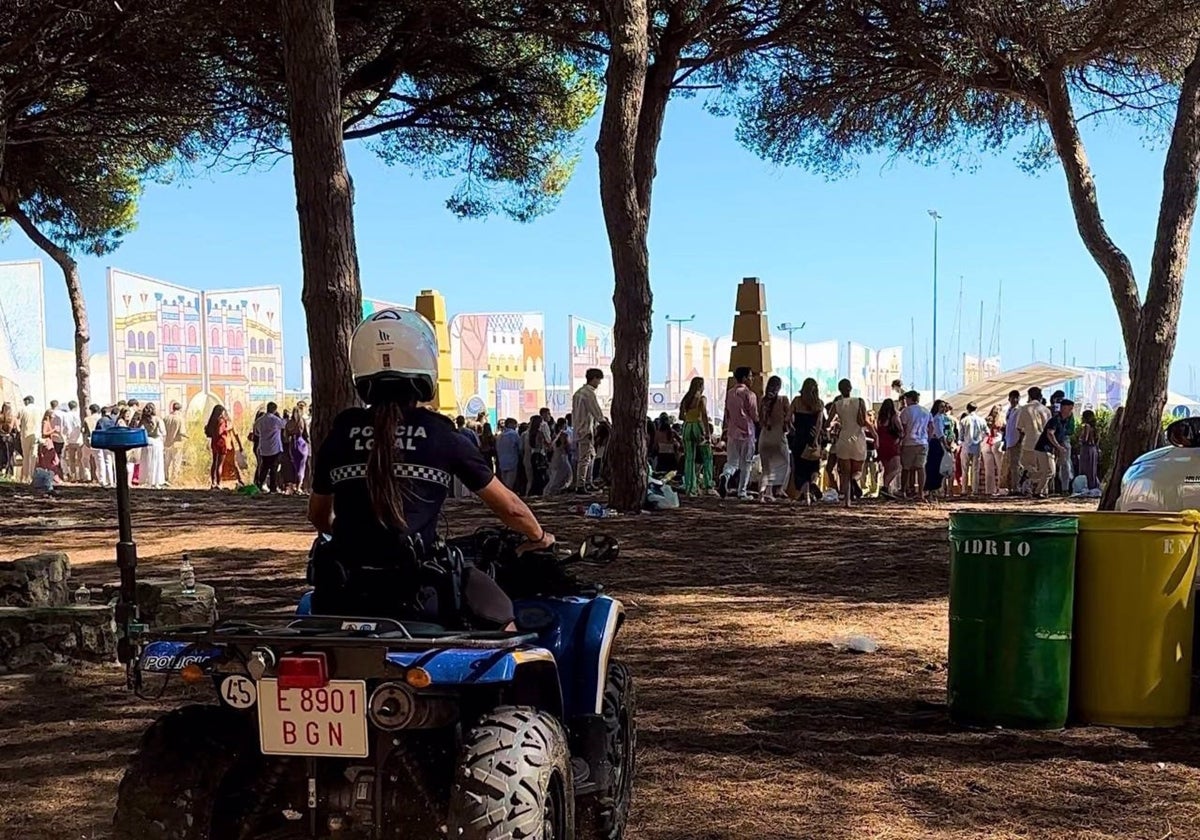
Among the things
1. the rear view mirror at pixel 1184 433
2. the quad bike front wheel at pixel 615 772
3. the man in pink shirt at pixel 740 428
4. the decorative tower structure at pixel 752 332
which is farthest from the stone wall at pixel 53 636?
the decorative tower structure at pixel 752 332

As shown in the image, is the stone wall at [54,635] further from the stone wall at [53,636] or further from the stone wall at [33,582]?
the stone wall at [33,582]

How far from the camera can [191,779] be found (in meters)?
2.84

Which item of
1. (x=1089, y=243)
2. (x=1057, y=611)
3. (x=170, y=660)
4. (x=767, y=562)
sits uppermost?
(x=1089, y=243)

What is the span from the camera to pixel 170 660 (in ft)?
9.36

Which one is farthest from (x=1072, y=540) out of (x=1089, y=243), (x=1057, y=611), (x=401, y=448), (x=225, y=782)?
(x=1089, y=243)

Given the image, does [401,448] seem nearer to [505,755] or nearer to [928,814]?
[505,755]

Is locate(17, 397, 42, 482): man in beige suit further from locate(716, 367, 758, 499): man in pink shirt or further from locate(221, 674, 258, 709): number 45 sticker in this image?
locate(221, 674, 258, 709): number 45 sticker

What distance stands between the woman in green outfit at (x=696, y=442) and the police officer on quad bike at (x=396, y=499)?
11.9 metres

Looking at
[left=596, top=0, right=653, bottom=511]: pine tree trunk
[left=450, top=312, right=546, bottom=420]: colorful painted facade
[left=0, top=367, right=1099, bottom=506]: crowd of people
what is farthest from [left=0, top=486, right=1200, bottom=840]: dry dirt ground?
[left=450, top=312, right=546, bottom=420]: colorful painted facade

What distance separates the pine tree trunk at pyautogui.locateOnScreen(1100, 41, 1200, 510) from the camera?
34.6 feet

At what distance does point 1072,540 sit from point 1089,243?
34.1ft

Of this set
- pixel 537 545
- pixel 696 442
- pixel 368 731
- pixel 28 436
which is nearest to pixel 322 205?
pixel 537 545

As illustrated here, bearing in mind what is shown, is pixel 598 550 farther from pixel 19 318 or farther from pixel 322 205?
pixel 19 318

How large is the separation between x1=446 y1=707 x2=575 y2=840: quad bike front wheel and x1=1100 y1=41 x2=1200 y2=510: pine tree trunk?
8.80 m
